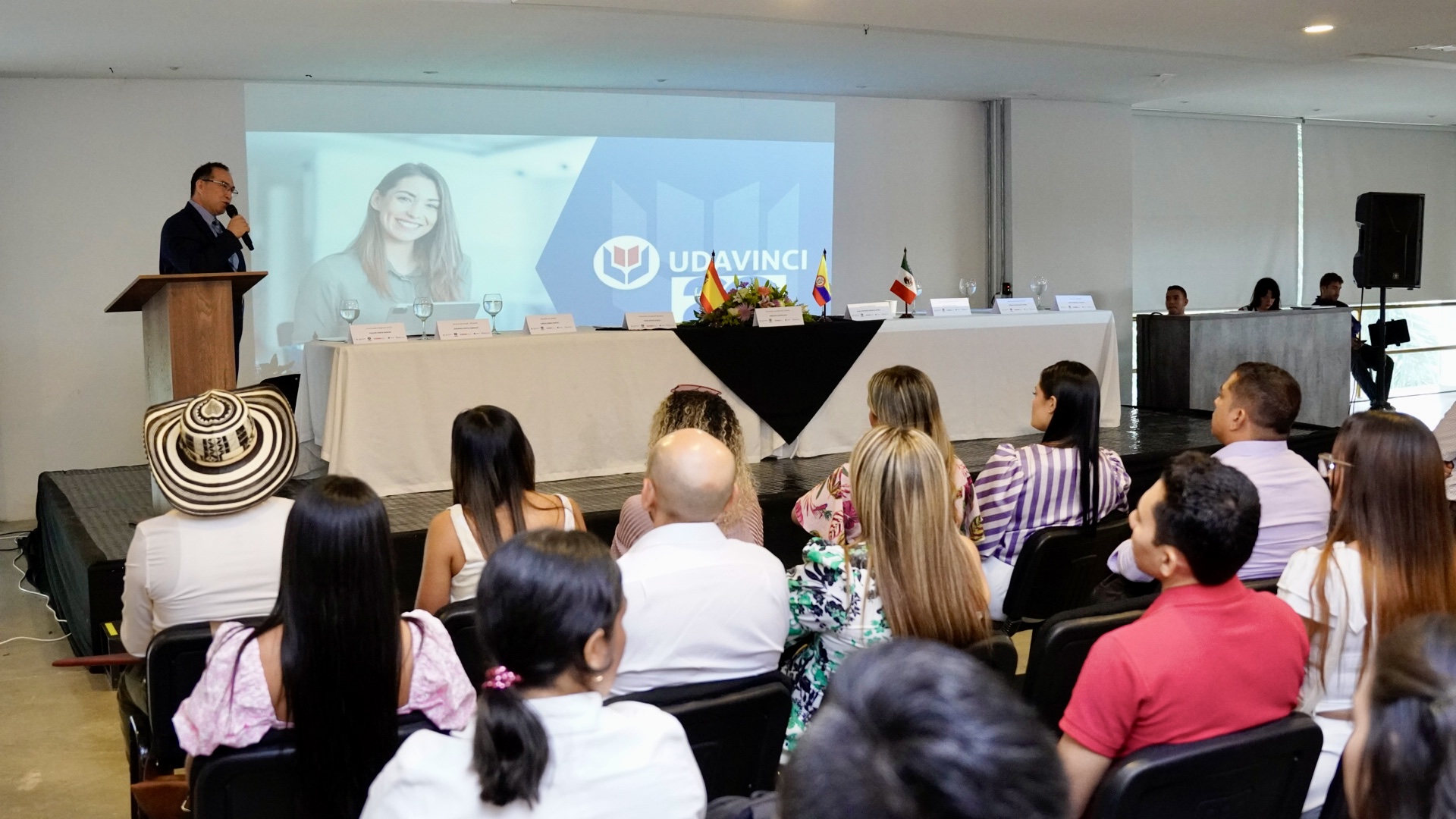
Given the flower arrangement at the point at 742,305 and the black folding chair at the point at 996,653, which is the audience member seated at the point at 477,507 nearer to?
the black folding chair at the point at 996,653

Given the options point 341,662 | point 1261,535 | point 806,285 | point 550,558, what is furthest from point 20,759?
point 806,285

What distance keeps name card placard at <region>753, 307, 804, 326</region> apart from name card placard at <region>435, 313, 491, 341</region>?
4.04 ft

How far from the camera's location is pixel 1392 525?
2.03 m

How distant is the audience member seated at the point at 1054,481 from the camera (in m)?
3.05

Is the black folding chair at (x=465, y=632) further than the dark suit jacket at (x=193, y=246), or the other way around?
the dark suit jacket at (x=193, y=246)

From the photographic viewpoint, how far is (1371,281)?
28.9 ft

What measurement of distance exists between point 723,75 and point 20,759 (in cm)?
571

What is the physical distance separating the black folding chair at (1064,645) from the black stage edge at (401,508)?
2.29 meters

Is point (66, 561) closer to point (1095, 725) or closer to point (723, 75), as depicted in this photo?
point (1095, 725)

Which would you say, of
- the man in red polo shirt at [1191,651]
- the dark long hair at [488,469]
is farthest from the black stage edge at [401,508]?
the man in red polo shirt at [1191,651]

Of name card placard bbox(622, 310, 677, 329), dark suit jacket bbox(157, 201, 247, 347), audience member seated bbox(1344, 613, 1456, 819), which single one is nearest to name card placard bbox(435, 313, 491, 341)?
name card placard bbox(622, 310, 677, 329)

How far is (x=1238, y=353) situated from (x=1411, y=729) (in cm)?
815

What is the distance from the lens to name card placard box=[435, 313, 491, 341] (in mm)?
5012

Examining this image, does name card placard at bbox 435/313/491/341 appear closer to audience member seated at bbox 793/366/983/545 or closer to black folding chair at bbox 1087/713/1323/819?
audience member seated at bbox 793/366/983/545
